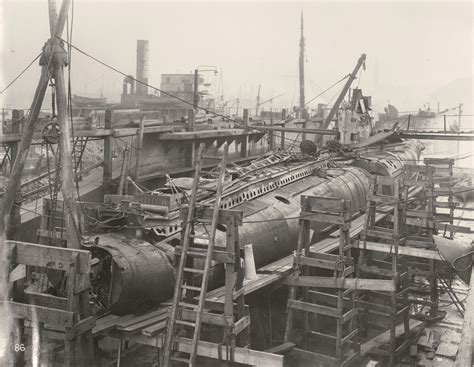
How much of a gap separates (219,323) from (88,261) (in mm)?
3018

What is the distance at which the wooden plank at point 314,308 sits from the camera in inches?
543

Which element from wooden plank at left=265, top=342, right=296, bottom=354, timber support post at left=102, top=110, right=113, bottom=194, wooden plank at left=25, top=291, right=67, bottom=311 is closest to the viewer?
wooden plank at left=25, top=291, right=67, bottom=311

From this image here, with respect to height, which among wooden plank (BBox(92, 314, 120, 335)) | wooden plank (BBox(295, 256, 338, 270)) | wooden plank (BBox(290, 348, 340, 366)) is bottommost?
wooden plank (BBox(290, 348, 340, 366))

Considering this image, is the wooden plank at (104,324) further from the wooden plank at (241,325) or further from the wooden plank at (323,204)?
the wooden plank at (323,204)

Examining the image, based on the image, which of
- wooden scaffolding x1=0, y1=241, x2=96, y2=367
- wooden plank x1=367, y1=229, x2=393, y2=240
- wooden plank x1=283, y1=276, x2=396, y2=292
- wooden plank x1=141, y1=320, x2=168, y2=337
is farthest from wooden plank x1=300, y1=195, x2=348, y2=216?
wooden scaffolding x1=0, y1=241, x2=96, y2=367

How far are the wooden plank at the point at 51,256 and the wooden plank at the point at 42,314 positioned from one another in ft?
2.69

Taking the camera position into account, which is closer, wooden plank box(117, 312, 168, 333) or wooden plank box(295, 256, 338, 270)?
wooden plank box(117, 312, 168, 333)

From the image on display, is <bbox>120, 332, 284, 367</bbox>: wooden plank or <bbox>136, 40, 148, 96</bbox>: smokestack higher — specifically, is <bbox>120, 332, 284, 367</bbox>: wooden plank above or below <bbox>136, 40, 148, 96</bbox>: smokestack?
below

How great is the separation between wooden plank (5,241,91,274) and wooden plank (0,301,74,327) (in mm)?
820

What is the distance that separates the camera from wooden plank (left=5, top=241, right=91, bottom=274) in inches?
392

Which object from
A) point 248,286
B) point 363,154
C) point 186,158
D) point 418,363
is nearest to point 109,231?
point 248,286

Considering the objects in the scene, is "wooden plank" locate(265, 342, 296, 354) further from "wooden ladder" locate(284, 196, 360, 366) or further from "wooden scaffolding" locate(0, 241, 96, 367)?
"wooden scaffolding" locate(0, 241, 96, 367)

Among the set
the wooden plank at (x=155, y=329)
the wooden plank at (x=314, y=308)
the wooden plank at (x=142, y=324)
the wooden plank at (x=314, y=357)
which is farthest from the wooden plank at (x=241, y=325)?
the wooden plank at (x=314, y=357)

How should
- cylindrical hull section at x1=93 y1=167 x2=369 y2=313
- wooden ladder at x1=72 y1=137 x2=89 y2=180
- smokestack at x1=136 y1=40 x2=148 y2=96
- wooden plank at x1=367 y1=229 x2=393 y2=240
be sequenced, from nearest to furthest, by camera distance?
cylindrical hull section at x1=93 y1=167 x2=369 y2=313 → wooden ladder at x1=72 y1=137 x2=89 y2=180 → wooden plank at x1=367 y1=229 x2=393 y2=240 → smokestack at x1=136 y1=40 x2=148 y2=96
